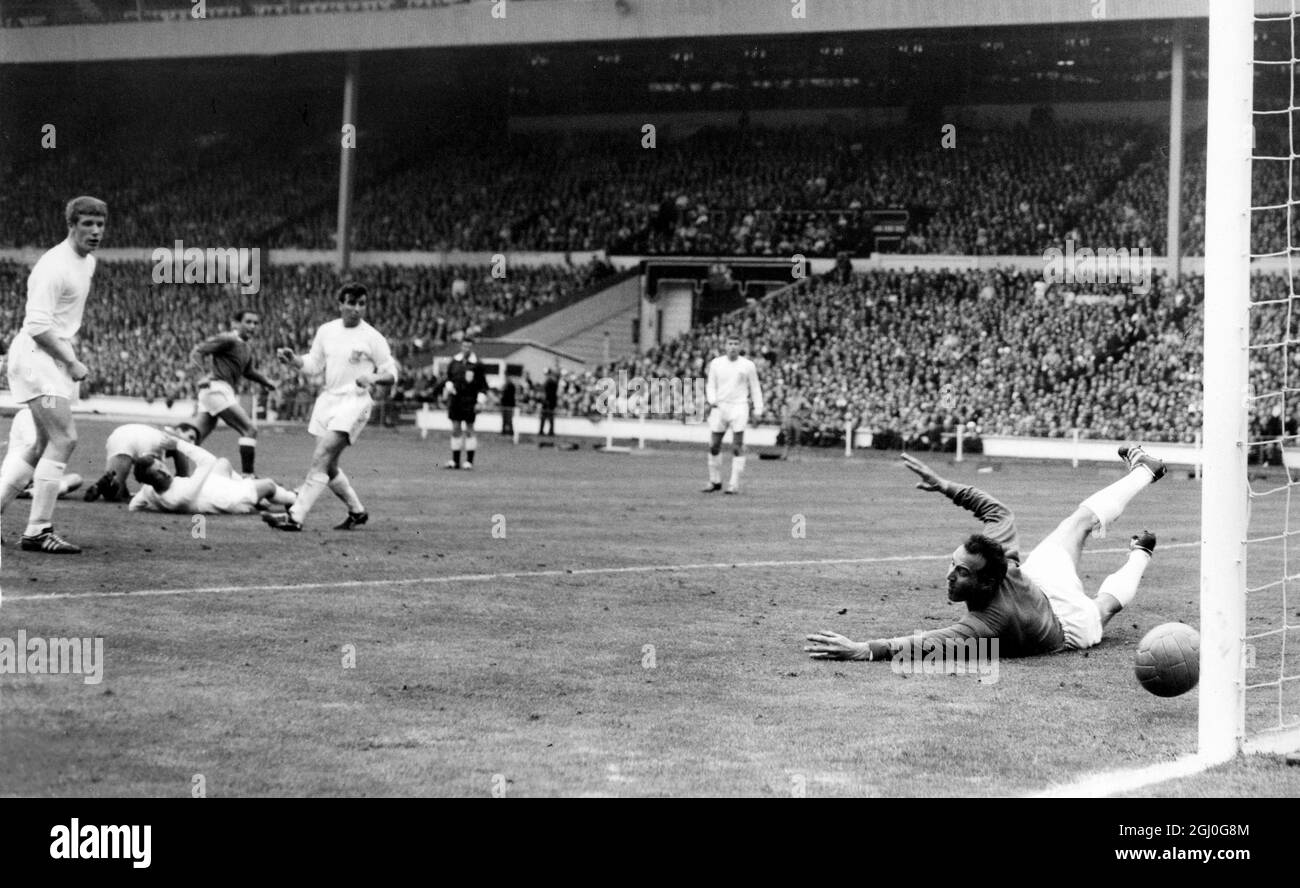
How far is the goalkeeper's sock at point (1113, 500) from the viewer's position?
915cm

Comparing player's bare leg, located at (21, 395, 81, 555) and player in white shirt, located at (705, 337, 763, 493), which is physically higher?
player in white shirt, located at (705, 337, 763, 493)

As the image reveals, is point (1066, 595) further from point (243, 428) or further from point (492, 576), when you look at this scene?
point (243, 428)

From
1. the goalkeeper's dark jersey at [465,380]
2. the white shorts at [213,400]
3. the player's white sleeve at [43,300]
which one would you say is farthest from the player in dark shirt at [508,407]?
the player's white sleeve at [43,300]

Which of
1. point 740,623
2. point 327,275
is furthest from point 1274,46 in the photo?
point 740,623

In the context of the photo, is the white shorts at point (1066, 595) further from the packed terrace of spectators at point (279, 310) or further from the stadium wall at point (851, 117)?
the stadium wall at point (851, 117)

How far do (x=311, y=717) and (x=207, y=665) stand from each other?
3.78 ft

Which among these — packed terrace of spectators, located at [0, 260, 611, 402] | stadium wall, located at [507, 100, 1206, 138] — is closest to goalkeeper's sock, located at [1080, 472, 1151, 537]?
packed terrace of spectators, located at [0, 260, 611, 402]

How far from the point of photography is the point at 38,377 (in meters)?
10.6

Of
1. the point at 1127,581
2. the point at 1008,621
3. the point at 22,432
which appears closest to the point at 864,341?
the point at 22,432

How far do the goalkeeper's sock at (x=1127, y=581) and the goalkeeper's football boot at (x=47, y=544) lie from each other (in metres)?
6.50

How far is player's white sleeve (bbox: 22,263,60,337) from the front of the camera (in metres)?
10.4

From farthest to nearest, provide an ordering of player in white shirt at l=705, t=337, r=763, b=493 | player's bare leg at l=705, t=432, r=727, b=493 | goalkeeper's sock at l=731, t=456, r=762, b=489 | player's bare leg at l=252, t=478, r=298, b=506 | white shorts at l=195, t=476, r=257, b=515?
player in white shirt at l=705, t=337, r=763, b=493
player's bare leg at l=705, t=432, r=727, b=493
goalkeeper's sock at l=731, t=456, r=762, b=489
player's bare leg at l=252, t=478, r=298, b=506
white shorts at l=195, t=476, r=257, b=515

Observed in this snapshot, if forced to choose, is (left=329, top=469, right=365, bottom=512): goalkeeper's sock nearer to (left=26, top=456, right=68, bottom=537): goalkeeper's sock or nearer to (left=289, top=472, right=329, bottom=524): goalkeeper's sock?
(left=289, top=472, right=329, bottom=524): goalkeeper's sock
